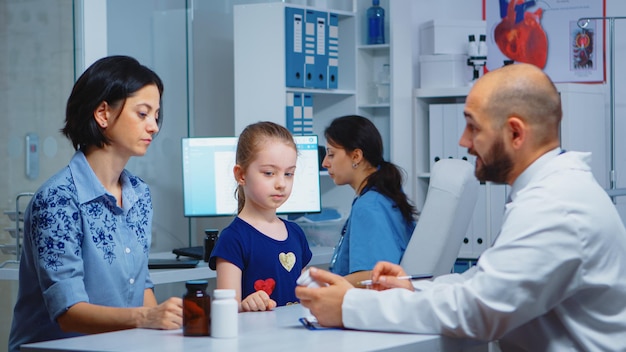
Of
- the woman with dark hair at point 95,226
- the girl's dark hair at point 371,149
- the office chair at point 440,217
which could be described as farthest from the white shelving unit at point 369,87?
the woman with dark hair at point 95,226

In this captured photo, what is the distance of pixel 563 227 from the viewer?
1.72 m

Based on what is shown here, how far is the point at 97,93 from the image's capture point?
218cm

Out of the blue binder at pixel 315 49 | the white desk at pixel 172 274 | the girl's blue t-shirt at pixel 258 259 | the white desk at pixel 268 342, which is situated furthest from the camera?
the blue binder at pixel 315 49

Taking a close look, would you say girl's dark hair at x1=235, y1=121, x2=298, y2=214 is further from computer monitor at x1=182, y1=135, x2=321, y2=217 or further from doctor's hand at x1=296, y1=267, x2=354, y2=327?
computer monitor at x1=182, y1=135, x2=321, y2=217

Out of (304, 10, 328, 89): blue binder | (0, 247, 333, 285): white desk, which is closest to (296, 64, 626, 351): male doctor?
(0, 247, 333, 285): white desk

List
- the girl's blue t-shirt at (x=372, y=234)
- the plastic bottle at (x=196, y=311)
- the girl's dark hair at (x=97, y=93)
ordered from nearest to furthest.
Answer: the plastic bottle at (x=196, y=311) → the girl's dark hair at (x=97, y=93) → the girl's blue t-shirt at (x=372, y=234)

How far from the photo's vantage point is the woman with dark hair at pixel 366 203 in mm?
3107

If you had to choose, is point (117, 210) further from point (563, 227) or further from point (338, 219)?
point (338, 219)

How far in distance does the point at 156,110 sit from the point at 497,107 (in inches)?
33.8

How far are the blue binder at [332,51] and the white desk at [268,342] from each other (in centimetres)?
339

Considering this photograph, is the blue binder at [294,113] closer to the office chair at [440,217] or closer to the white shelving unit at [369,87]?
the white shelving unit at [369,87]

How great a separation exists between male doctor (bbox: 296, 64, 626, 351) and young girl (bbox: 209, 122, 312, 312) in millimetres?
583

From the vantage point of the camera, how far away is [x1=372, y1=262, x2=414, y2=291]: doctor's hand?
6.85ft

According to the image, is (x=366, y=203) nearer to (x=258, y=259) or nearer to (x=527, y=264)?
(x=258, y=259)
